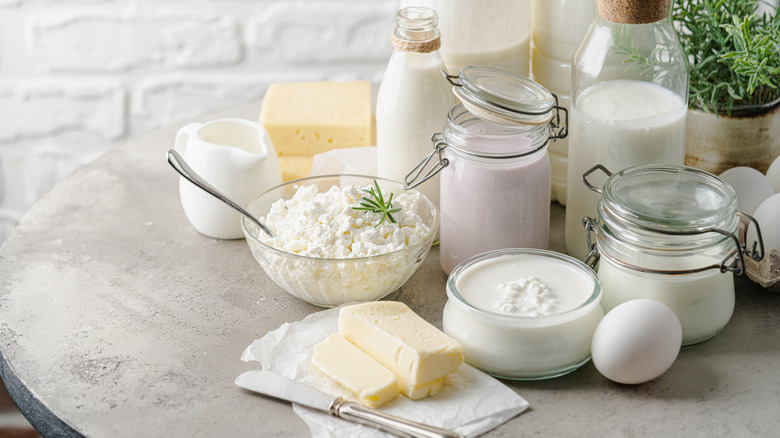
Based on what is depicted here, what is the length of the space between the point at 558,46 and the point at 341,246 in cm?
48

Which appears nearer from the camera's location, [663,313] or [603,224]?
[663,313]

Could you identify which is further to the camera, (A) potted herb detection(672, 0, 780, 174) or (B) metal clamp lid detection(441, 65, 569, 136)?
(A) potted herb detection(672, 0, 780, 174)

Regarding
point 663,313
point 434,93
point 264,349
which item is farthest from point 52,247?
point 663,313

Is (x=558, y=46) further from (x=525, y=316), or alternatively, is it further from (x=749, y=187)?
(x=525, y=316)

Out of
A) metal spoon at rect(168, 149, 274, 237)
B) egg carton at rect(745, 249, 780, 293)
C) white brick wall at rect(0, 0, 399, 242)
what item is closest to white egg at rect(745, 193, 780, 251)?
egg carton at rect(745, 249, 780, 293)

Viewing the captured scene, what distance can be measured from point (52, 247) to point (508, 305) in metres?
0.72

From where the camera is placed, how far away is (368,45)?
7.44ft

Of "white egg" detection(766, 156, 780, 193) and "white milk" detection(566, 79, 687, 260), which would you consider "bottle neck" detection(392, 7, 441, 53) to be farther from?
"white egg" detection(766, 156, 780, 193)

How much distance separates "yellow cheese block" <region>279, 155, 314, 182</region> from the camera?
57.9 inches

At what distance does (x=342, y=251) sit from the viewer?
109cm

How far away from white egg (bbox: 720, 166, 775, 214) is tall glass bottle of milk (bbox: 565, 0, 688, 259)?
0.37 ft

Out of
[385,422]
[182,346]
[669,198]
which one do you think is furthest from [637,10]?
[182,346]

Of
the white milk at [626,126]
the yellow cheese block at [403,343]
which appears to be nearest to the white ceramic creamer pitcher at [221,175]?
the yellow cheese block at [403,343]

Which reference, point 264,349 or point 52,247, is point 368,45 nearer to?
point 52,247
